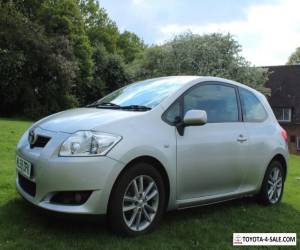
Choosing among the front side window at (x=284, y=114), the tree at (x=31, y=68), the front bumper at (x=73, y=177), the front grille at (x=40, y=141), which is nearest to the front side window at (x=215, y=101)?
the front bumper at (x=73, y=177)

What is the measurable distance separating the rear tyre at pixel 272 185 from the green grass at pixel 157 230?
14 centimetres

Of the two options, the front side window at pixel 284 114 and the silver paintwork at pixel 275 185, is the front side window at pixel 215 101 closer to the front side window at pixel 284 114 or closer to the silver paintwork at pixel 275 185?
the silver paintwork at pixel 275 185

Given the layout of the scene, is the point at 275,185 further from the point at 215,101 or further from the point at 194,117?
the point at 194,117

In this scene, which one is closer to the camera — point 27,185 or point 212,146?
point 27,185

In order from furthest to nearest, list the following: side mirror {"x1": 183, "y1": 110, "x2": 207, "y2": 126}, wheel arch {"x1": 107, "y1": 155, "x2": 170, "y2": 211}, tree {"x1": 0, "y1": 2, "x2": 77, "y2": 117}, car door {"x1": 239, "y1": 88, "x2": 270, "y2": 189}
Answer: tree {"x1": 0, "y1": 2, "x2": 77, "y2": 117} < car door {"x1": 239, "y1": 88, "x2": 270, "y2": 189} < side mirror {"x1": 183, "y1": 110, "x2": 207, "y2": 126} < wheel arch {"x1": 107, "y1": 155, "x2": 170, "y2": 211}

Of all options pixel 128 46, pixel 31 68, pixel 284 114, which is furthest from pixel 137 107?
pixel 128 46

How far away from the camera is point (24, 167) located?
4.75m

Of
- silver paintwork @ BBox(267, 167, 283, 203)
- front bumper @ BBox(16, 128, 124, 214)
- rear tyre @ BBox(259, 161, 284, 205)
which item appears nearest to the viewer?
front bumper @ BBox(16, 128, 124, 214)

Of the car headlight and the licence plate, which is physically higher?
the car headlight

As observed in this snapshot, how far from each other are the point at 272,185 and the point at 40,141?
361cm

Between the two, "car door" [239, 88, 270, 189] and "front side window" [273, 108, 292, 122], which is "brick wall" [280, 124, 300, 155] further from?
"car door" [239, 88, 270, 189]

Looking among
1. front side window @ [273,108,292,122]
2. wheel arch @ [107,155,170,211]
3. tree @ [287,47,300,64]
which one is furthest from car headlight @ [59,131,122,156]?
tree @ [287,47,300,64]

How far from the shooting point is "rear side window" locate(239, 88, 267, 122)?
628cm

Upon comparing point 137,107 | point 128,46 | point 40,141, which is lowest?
point 40,141
